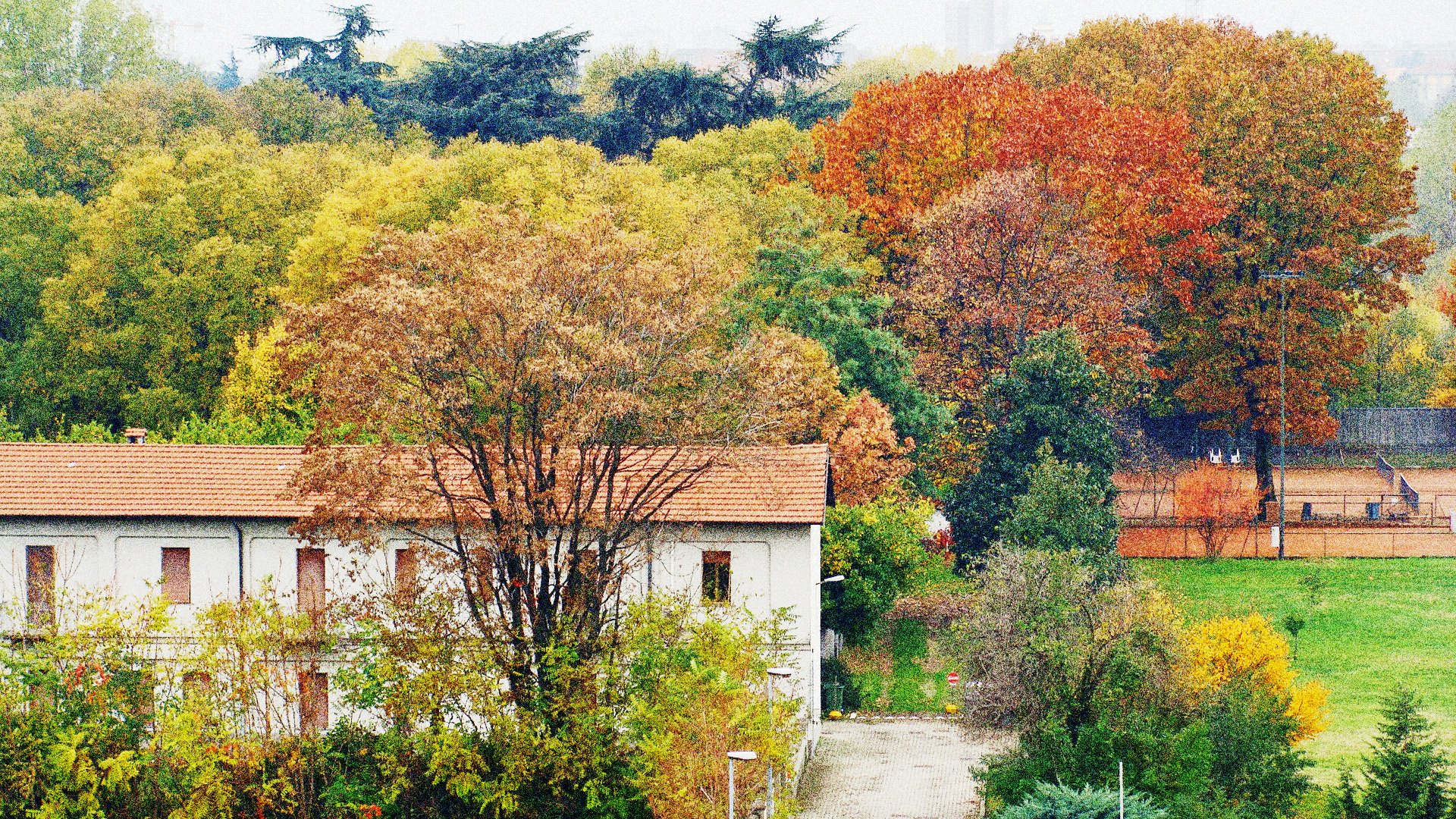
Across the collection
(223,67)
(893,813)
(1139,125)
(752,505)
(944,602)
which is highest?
(223,67)

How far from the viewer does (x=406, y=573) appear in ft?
116

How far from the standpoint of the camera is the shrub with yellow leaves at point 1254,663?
3497cm

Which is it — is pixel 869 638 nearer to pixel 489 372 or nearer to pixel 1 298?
pixel 489 372

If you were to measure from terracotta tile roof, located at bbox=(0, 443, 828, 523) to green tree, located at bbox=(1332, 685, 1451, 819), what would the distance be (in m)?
11.4

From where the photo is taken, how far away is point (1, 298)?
62750 mm

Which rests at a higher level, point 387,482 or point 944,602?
point 387,482

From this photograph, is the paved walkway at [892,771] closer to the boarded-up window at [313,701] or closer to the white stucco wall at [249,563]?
the white stucco wall at [249,563]

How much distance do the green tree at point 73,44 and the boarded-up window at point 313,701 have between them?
183 ft

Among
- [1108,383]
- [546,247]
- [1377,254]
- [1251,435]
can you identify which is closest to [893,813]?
[546,247]

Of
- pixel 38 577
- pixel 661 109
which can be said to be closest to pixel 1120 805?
pixel 38 577

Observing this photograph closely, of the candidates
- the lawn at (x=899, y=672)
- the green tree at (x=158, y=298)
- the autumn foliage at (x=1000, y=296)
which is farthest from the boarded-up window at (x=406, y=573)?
the autumn foliage at (x=1000, y=296)

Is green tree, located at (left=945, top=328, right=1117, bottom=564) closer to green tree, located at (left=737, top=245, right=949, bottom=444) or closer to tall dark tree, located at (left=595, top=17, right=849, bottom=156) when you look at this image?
green tree, located at (left=737, top=245, right=949, bottom=444)

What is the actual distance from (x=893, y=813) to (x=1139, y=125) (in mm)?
34892

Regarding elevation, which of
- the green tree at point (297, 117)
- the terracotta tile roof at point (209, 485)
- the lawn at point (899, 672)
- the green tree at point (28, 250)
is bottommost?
the lawn at point (899, 672)
